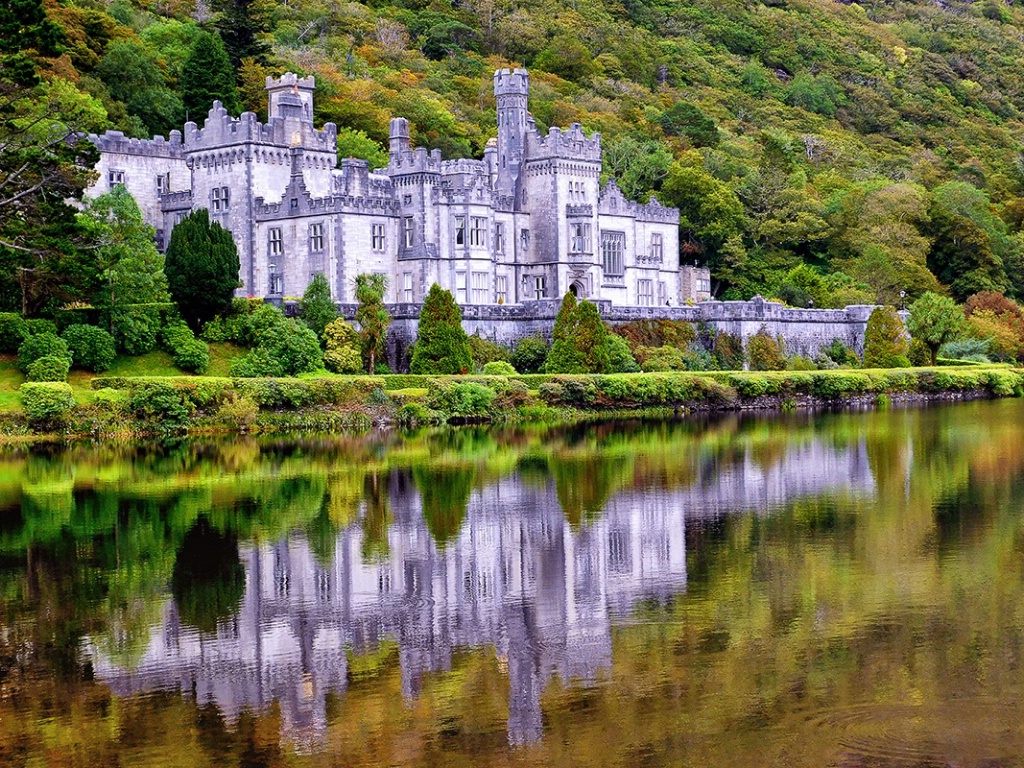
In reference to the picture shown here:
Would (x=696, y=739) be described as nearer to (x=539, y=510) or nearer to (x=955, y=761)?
(x=955, y=761)

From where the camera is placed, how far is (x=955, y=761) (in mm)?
15281

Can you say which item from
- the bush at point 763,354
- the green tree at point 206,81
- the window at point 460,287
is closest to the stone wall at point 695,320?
the bush at point 763,354

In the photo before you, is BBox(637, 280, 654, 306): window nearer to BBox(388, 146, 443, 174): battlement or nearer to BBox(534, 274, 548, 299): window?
BBox(534, 274, 548, 299): window

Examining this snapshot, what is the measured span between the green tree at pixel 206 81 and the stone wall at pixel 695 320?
21072mm

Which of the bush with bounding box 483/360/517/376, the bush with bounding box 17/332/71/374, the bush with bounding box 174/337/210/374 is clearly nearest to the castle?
the bush with bounding box 483/360/517/376

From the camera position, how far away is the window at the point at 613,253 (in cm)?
7494

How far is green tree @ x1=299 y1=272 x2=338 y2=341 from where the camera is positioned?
6012 centimetres

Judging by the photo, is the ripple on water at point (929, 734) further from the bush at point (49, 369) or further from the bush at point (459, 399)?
→ the bush at point (49, 369)

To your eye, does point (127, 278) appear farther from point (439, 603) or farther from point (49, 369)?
point (439, 603)

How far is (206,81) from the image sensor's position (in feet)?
259

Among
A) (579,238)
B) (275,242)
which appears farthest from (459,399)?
(579,238)

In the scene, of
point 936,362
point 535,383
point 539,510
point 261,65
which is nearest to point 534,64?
point 261,65

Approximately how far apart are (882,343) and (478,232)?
740 inches

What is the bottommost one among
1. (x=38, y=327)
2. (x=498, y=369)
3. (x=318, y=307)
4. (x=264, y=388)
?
(x=264, y=388)
